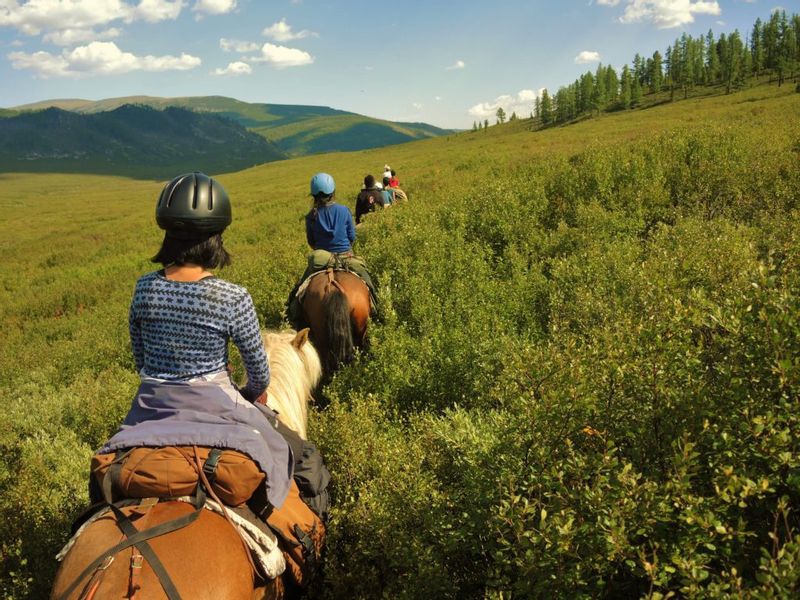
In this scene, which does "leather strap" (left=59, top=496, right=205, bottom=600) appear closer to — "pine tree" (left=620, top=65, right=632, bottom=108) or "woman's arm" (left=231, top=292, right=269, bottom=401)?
"woman's arm" (left=231, top=292, right=269, bottom=401)

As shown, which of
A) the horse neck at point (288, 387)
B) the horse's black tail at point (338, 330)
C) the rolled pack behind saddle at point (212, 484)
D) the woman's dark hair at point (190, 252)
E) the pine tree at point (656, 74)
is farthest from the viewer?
the pine tree at point (656, 74)

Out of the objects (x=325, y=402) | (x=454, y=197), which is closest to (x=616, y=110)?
(x=454, y=197)

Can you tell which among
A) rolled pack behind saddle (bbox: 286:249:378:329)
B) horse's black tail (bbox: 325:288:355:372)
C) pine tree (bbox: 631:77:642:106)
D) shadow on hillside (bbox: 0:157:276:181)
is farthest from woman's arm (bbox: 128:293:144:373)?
shadow on hillside (bbox: 0:157:276:181)

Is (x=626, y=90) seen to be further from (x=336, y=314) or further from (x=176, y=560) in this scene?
(x=176, y=560)

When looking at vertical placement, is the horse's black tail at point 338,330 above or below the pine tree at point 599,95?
below

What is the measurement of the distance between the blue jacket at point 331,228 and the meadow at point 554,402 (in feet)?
3.13

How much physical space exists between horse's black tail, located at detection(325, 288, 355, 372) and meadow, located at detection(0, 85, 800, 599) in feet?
1.17

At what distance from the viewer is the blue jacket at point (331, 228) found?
7.43 metres

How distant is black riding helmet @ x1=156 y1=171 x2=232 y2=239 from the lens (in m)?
2.90

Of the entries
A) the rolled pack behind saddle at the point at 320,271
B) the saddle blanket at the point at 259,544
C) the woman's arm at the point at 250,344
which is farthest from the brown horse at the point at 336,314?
the saddle blanket at the point at 259,544

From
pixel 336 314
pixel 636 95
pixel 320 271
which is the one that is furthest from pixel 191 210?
pixel 636 95

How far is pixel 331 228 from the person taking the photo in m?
7.46

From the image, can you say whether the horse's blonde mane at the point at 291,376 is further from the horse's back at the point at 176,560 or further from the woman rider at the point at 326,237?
the woman rider at the point at 326,237

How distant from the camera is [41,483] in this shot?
486cm
